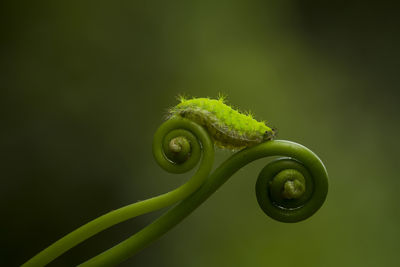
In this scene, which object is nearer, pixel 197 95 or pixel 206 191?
pixel 206 191

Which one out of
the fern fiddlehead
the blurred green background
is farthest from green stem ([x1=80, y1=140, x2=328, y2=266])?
the blurred green background

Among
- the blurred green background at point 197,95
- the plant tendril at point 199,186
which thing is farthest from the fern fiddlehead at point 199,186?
the blurred green background at point 197,95

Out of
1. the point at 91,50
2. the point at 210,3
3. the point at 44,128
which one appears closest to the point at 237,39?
the point at 210,3

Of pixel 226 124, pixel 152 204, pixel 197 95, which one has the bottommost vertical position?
pixel 152 204

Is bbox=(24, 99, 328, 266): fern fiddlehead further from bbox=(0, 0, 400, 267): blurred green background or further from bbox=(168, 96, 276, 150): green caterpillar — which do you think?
bbox=(0, 0, 400, 267): blurred green background

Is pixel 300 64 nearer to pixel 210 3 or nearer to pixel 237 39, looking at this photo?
pixel 237 39

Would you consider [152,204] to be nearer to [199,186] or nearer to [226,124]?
[199,186]

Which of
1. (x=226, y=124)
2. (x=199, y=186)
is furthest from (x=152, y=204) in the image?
(x=226, y=124)
